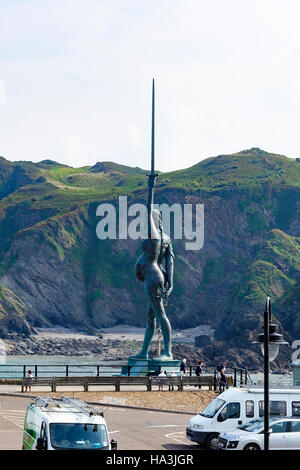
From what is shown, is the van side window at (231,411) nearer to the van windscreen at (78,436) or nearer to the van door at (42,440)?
the van windscreen at (78,436)

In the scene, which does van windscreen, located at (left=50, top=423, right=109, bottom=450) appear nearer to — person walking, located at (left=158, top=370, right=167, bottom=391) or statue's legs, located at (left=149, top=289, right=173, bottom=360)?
person walking, located at (left=158, top=370, right=167, bottom=391)

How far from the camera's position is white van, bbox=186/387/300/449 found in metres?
27.5

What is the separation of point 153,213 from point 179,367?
8523 millimetres

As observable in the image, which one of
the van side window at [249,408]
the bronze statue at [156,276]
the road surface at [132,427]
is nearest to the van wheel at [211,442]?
the road surface at [132,427]

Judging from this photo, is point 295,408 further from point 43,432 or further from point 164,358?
point 164,358

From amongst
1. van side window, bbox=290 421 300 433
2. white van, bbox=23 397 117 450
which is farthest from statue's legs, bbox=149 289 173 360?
white van, bbox=23 397 117 450

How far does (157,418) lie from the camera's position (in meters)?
34.7

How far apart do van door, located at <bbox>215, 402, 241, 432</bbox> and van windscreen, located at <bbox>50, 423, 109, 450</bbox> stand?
822 centimetres

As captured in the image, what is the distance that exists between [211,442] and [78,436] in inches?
329

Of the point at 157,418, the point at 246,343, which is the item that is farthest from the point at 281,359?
the point at 157,418

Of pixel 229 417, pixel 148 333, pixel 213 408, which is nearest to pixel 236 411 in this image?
pixel 229 417

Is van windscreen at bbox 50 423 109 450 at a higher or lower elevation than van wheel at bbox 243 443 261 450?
higher
